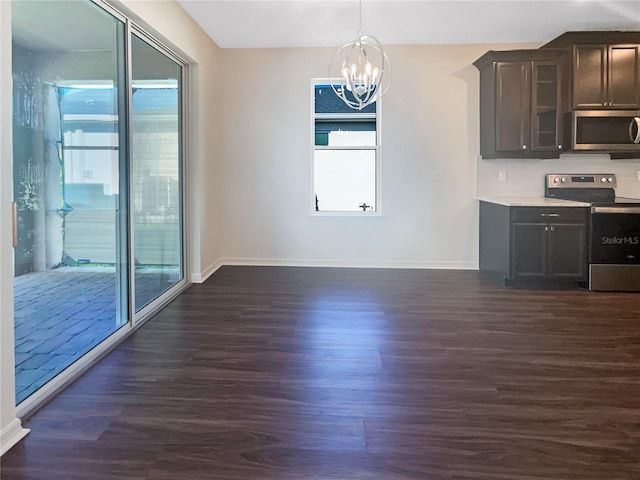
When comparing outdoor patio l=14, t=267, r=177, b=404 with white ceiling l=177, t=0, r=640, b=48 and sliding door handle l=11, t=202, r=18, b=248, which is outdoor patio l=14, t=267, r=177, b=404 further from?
white ceiling l=177, t=0, r=640, b=48

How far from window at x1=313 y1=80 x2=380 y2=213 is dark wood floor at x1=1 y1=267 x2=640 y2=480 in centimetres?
209

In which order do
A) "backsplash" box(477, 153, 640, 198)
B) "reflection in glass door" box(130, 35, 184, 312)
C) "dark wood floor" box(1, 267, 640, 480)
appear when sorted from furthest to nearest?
"backsplash" box(477, 153, 640, 198) < "reflection in glass door" box(130, 35, 184, 312) < "dark wood floor" box(1, 267, 640, 480)

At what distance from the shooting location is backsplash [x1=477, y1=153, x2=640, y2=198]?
5598 mm

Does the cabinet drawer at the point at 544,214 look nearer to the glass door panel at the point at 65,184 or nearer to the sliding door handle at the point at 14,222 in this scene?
the glass door panel at the point at 65,184

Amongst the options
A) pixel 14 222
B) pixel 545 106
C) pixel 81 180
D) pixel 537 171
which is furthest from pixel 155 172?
pixel 537 171

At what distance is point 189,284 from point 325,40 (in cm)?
291

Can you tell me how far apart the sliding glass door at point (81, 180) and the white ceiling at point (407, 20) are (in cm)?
96

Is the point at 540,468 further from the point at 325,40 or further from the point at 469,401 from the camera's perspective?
the point at 325,40

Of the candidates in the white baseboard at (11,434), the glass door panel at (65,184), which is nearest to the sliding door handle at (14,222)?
the glass door panel at (65,184)

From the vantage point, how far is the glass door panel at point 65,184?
2445 mm

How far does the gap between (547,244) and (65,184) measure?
160 inches

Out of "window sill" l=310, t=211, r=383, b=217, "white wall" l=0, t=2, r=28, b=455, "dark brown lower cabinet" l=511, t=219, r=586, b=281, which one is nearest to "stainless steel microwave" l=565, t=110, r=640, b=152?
"dark brown lower cabinet" l=511, t=219, r=586, b=281

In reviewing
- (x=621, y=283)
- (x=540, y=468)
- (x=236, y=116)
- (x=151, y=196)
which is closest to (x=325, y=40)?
(x=236, y=116)

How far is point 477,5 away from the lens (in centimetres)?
445
